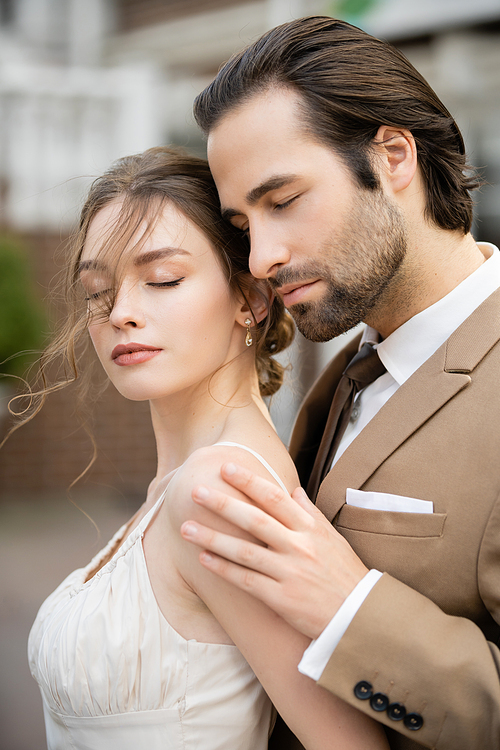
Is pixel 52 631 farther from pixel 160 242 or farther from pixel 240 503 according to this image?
pixel 160 242

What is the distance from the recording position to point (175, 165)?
6.40 feet

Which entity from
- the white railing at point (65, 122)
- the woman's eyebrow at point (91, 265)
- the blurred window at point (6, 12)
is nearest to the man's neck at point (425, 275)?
the woman's eyebrow at point (91, 265)

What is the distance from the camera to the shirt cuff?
4.34 ft

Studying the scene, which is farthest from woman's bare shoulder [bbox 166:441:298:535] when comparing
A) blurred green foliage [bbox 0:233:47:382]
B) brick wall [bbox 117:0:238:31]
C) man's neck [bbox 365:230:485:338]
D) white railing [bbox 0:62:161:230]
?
brick wall [bbox 117:0:238:31]

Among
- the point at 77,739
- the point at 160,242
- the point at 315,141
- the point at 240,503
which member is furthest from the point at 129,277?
the point at 77,739

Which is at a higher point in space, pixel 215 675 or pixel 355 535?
pixel 355 535

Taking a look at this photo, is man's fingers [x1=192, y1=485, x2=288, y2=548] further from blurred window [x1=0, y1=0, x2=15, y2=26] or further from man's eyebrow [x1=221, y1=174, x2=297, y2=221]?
blurred window [x1=0, y1=0, x2=15, y2=26]

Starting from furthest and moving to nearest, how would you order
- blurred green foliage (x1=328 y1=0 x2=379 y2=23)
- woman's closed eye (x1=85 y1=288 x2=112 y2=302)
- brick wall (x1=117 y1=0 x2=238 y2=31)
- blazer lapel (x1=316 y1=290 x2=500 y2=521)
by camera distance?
1. brick wall (x1=117 y1=0 x2=238 y2=31)
2. blurred green foliage (x1=328 y1=0 x2=379 y2=23)
3. woman's closed eye (x1=85 y1=288 x2=112 y2=302)
4. blazer lapel (x1=316 y1=290 x2=500 y2=521)

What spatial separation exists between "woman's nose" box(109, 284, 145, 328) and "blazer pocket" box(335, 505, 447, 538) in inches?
29.2

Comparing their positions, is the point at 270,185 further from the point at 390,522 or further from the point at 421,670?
the point at 421,670

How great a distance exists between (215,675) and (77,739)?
43 cm

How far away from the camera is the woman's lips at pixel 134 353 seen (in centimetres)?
173

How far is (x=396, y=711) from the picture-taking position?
1321 mm

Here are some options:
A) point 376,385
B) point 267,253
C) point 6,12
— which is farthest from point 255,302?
point 6,12
